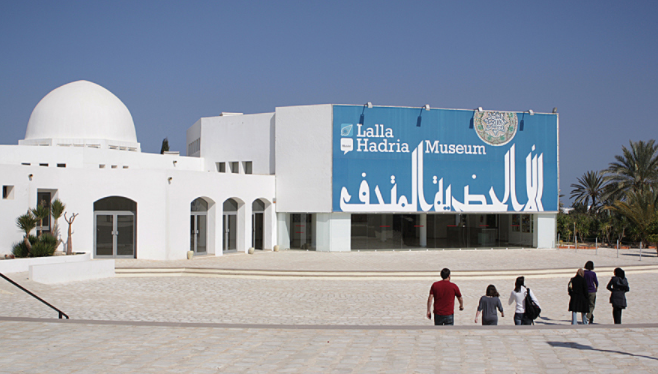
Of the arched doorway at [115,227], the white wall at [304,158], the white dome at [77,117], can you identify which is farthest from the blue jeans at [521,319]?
the white dome at [77,117]

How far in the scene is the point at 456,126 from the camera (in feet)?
90.2

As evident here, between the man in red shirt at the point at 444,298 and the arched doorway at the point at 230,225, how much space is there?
17.1 m

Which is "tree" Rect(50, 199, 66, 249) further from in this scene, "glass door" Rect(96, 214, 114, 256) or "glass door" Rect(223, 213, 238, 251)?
"glass door" Rect(223, 213, 238, 251)

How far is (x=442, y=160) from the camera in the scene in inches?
1069

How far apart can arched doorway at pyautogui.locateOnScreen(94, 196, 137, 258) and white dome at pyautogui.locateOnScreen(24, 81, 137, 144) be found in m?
8.90

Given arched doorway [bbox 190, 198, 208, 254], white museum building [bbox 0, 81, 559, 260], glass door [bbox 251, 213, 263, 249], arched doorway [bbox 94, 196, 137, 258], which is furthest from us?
glass door [bbox 251, 213, 263, 249]

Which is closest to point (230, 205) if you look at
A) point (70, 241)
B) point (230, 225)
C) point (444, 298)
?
point (230, 225)

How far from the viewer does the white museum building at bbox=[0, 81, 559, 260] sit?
985 inches

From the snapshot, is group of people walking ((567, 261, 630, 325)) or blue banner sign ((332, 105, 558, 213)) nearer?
group of people walking ((567, 261, 630, 325))

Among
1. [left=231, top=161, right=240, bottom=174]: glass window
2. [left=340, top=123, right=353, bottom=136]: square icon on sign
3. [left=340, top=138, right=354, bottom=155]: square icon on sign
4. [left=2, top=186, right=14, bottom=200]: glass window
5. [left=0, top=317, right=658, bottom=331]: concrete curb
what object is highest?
[left=340, top=123, right=353, bottom=136]: square icon on sign

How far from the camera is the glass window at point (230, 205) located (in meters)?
24.5

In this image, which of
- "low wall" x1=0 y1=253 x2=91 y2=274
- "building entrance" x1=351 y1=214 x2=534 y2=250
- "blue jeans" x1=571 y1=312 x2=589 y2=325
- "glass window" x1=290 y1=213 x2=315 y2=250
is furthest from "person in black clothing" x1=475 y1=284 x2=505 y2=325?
"glass window" x1=290 y1=213 x2=315 y2=250

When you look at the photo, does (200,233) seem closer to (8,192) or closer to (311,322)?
(8,192)

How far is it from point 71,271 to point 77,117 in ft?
48.2
